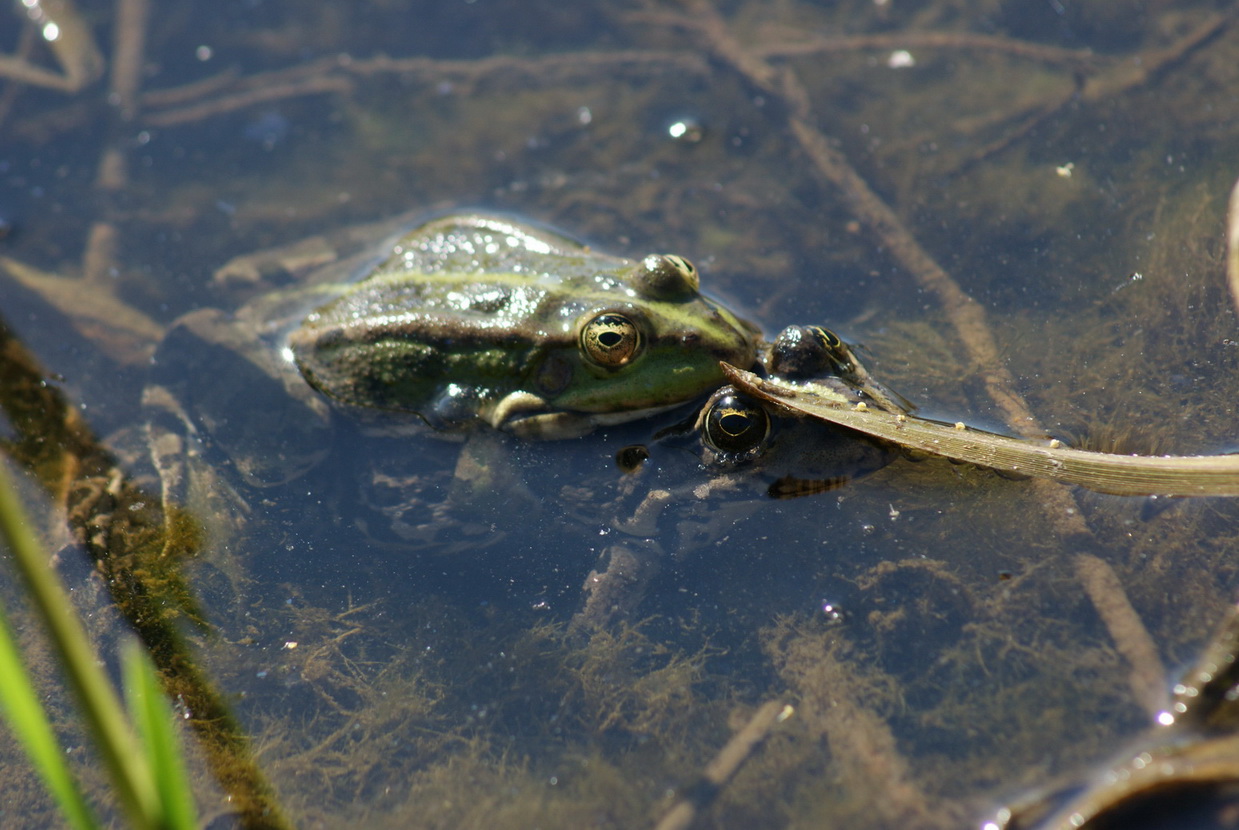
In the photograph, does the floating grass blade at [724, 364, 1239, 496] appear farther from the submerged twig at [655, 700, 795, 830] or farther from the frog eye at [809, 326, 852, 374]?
the submerged twig at [655, 700, 795, 830]

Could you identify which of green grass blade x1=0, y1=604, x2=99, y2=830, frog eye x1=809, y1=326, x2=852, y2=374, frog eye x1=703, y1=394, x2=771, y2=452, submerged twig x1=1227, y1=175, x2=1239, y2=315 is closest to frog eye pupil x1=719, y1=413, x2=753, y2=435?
frog eye x1=703, y1=394, x2=771, y2=452

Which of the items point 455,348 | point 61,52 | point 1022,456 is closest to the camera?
point 1022,456

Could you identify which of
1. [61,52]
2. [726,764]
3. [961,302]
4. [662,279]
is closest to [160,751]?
[726,764]

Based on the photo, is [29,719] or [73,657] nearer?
[73,657]

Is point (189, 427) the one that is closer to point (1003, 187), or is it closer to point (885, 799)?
point (885, 799)

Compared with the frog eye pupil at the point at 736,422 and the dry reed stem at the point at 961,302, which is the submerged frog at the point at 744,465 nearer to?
the frog eye pupil at the point at 736,422

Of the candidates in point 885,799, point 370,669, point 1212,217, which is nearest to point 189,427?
point 370,669

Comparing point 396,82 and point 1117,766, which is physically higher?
point 396,82

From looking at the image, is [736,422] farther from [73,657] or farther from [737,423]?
[73,657]
